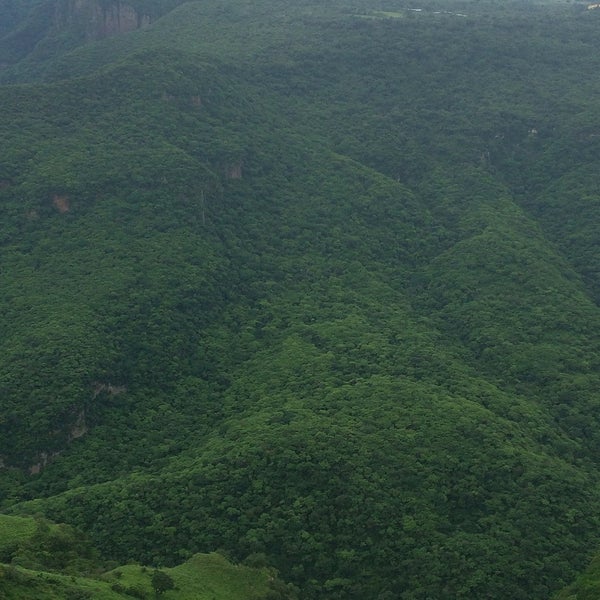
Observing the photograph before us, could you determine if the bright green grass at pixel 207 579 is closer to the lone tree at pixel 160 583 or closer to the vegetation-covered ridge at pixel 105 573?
the vegetation-covered ridge at pixel 105 573

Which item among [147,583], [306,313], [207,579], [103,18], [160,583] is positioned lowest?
[207,579]

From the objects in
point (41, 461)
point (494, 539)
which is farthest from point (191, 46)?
point (494, 539)

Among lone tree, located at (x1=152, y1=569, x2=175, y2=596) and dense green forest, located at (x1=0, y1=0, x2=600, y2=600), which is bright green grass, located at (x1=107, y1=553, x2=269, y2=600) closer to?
dense green forest, located at (x1=0, y1=0, x2=600, y2=600)

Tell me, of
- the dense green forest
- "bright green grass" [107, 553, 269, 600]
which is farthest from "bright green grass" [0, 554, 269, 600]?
the dense green forest

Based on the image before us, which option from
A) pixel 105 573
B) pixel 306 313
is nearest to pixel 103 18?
pixel 306 313

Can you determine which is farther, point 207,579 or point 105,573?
point 207,579

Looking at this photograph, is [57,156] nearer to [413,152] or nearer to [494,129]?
[413,152]

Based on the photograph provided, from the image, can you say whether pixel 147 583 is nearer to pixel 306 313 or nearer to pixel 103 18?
pixel 306 313
